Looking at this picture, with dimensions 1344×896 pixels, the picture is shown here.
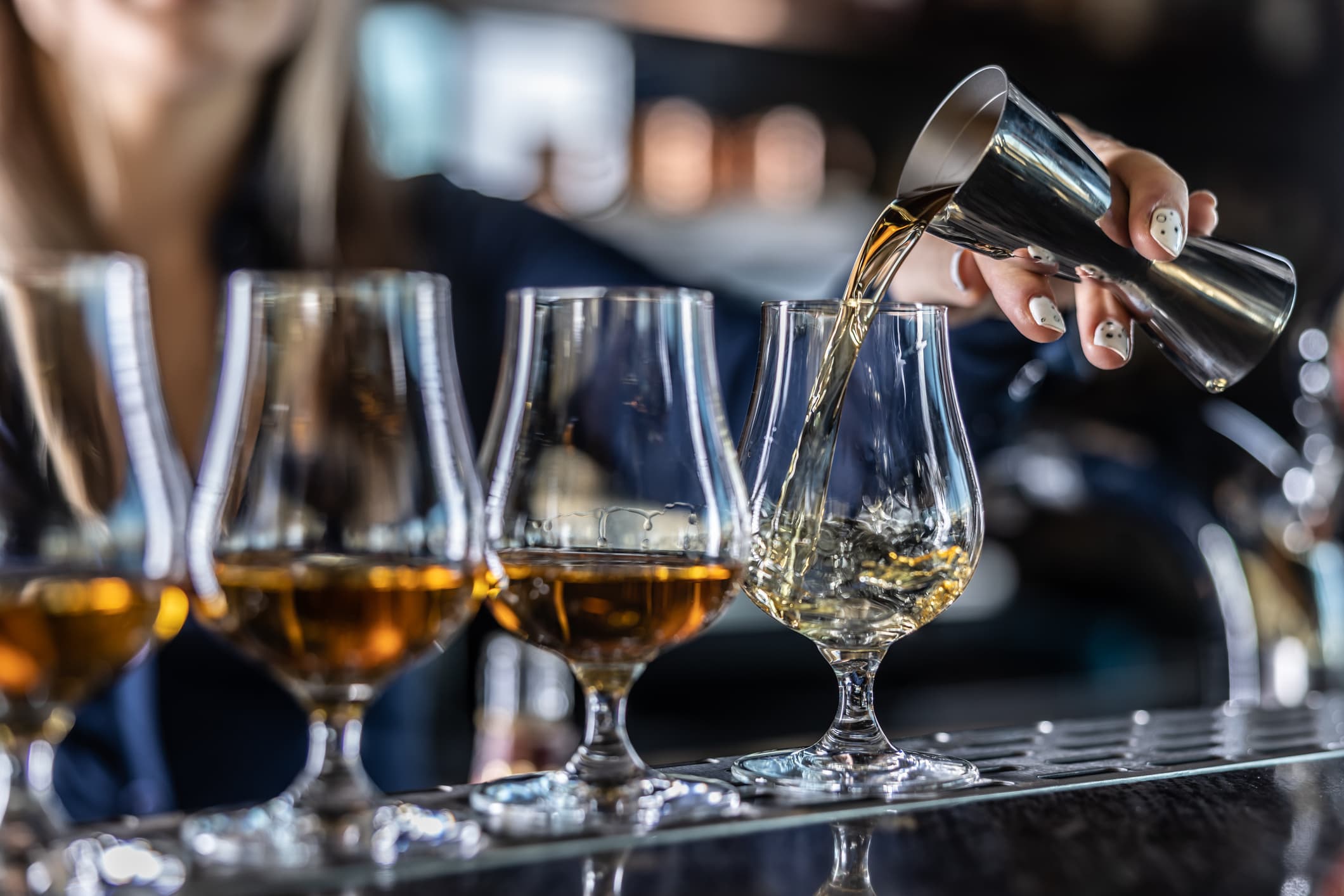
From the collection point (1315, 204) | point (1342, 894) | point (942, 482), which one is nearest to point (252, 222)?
point (942, 482)

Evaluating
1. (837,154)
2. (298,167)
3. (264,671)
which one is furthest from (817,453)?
(837,154)

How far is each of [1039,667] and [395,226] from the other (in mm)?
1716

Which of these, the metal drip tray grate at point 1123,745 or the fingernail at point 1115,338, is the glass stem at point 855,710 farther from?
the fingernail at point 1115,338

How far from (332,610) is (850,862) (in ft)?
0.63

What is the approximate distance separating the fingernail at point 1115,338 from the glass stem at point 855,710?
8.0 inches

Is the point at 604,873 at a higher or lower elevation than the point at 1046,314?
lower

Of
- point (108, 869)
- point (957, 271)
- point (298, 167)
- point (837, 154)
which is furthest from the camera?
point (837, 154)

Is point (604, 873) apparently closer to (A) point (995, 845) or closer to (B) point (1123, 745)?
(A) point (995, 845)

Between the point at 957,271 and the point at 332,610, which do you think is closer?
the point at 332,610

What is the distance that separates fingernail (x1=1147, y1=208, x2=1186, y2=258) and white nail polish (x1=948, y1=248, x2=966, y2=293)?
0.61ft

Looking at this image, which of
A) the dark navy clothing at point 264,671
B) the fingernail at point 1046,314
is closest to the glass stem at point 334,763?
the fingernail at point 1046,314

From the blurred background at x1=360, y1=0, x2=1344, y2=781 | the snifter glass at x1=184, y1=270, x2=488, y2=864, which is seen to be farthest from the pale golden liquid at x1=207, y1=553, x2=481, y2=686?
the blurred background at x1=360, y1=0, x2=1344, y2=781

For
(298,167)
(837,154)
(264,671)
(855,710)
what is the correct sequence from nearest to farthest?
(855,710) < (264,671) < (298,167) < (837,154)

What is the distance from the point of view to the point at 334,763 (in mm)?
486
